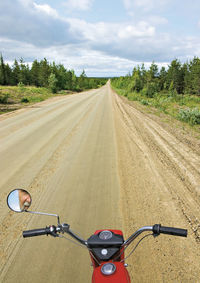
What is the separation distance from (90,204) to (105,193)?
582 mm

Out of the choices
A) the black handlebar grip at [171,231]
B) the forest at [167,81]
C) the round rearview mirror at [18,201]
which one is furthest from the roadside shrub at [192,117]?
the forest at [167,81]

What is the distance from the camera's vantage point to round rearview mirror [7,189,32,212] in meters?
1.92

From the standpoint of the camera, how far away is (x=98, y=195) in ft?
15.9

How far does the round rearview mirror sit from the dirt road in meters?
1.66

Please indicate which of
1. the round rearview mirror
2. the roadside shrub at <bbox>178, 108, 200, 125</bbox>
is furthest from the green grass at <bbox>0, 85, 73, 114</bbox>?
the round rearview mirror

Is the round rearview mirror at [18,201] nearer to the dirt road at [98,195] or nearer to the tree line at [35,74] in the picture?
the dirt road at [98,195]

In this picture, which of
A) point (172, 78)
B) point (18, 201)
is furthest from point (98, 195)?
point (172, 78)

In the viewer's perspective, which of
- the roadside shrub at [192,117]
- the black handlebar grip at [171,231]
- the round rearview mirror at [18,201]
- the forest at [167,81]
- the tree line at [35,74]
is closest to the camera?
the black handlebar grip at [171,231]

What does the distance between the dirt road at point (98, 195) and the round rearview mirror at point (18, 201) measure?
65.2 inches

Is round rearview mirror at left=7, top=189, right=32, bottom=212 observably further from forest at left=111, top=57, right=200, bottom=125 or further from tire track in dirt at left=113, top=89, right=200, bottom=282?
forest at left=111, top=57, right=200, bottom=125

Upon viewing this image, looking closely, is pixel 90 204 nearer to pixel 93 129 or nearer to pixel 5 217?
pixel 5 217

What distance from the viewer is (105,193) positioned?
4.93 metres

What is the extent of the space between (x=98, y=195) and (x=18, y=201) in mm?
3126

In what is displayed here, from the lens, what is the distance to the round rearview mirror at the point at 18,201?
1925 mm
